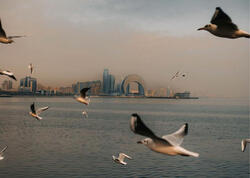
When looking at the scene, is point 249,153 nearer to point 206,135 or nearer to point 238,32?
point 206,135

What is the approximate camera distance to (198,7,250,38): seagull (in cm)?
309

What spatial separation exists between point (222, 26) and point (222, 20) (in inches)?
3.4

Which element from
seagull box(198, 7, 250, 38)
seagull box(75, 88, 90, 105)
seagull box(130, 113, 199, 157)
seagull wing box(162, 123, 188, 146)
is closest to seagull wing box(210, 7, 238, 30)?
seagull box(198, 7, 250, 38)

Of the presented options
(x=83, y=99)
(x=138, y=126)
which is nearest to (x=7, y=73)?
(x=138, y=126)

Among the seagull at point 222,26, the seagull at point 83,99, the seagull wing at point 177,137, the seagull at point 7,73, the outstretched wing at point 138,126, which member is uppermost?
the seagull at point 222,26

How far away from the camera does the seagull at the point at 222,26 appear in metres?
3.09

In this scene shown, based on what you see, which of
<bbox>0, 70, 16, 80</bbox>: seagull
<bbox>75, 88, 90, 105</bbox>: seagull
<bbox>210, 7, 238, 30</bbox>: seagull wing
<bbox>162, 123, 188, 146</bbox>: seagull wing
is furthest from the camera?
<bbox>75, 88, 90, 105</bbox>: seagull

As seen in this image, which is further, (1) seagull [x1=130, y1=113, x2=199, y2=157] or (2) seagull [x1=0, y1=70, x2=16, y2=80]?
(2) seagull [x1=0, y1=70, x2=16, y2=80]

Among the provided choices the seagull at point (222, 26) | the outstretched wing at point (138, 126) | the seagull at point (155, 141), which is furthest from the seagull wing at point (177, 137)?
the seagull at point (222, 26)

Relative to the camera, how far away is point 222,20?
123 inches

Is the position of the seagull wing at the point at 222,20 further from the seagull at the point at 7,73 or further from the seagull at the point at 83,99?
the seagull at the point at 83,99

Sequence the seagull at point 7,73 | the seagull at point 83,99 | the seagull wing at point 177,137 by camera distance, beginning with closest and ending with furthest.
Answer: the seagull wing at point 177,137
the seagull at point 7,73
the seagull at point 83,99

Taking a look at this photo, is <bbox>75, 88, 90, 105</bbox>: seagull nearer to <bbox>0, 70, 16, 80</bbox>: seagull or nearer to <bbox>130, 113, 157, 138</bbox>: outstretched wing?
<bbox>0, 70, 16, 80</bbox>: seagull

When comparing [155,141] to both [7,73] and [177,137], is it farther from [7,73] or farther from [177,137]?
[7,73]
